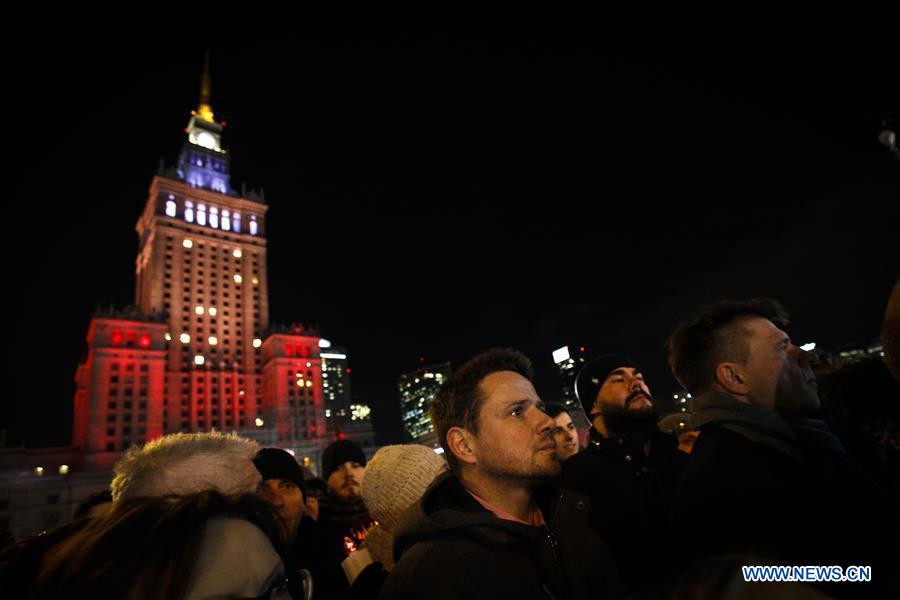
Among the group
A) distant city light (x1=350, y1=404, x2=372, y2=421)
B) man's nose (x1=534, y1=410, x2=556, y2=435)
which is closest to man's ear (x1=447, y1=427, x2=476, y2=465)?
man's nose (x1=534, y1=410, x2=556, y2=435)

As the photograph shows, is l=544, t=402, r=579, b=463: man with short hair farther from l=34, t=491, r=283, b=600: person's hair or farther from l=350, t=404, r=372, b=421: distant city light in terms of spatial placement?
l=350, t=404, r=372, b=421: distant city light

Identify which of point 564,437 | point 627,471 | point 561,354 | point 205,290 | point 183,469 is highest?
point 205,290

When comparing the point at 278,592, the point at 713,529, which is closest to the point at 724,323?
the point at 713,529

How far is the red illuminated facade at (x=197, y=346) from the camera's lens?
63.1m

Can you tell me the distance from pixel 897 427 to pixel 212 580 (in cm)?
558

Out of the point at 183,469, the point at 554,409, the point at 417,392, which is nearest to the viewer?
the point at 183,469

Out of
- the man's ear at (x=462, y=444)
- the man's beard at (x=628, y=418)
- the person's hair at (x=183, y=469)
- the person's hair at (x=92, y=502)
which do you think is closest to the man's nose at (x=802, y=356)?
the man's beard at (x=628, y=418)

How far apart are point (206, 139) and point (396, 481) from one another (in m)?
113

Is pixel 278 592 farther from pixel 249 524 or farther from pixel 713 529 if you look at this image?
pixel 713 529

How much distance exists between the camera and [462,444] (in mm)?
2715

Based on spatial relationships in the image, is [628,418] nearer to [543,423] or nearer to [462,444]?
[543,423]

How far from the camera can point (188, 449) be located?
2.42 meters

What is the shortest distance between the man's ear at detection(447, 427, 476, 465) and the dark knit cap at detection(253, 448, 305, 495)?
2.63m

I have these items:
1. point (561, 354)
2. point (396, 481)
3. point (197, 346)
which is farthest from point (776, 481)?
point (561, 354)
